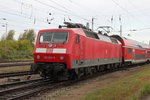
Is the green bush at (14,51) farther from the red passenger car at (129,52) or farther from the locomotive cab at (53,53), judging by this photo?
the locomotive cab at (53,53)

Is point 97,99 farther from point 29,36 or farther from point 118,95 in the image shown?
point 29,36

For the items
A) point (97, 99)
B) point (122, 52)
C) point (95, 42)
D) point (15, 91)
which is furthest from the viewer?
point (122, 52)

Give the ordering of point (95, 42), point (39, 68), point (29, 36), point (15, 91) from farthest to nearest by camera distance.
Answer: point (29, 36)
point (95, 42)
point (39, 68)
point (15, 91)

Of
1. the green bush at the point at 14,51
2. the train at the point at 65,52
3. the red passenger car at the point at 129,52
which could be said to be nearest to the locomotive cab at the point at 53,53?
the train at the point at 65,52

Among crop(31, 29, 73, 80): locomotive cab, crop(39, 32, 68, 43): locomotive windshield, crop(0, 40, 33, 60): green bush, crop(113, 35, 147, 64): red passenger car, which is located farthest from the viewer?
crop(0, 40, 33, 60): green bush

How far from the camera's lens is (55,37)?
13.0 meters

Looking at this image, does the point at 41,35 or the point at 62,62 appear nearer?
the point at 62,62

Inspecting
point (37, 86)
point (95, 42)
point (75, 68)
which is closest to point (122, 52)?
point (95, 42)

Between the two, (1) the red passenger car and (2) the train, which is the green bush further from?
(2) the train

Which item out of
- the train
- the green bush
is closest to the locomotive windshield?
the train

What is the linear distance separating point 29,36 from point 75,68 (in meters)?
80.6

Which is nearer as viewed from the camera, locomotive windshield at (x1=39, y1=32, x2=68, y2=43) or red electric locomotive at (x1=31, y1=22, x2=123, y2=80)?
red electric locomotive at (x1=31, y1=22, x2=123, y2=80)

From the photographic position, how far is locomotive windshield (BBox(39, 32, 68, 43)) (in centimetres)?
1270

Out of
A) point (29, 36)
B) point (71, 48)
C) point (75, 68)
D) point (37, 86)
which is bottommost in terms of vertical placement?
point (37, 86)
